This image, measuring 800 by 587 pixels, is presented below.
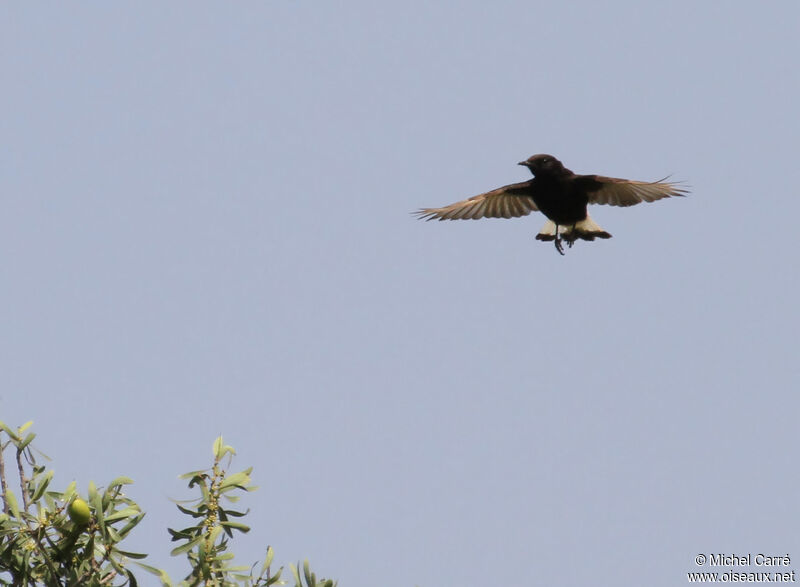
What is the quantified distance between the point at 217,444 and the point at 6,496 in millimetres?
828

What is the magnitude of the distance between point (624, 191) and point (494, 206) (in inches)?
58.1

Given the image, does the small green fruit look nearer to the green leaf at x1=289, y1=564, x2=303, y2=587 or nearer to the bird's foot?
the green leaf at x1=289, y1=564, x2=303, y2=587

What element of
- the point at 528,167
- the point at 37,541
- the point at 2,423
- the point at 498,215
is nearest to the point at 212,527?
the point at 37,541

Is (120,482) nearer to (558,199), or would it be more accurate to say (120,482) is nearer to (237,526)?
(237,526)

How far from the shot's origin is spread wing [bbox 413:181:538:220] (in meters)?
11.2

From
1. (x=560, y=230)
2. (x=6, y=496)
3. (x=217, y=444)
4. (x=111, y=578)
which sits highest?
(x=560, y=230)

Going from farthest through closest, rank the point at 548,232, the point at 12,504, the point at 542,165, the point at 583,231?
1. the point at 548,232
2. the point at 583,231
3. the point at 542,165
4. the point at 12,504

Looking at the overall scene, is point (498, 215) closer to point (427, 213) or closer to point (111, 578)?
point (427, 213)

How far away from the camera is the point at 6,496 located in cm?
379

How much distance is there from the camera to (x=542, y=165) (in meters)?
10.6

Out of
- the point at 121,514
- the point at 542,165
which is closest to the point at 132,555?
the point at 121,514

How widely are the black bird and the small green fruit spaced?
741 cm

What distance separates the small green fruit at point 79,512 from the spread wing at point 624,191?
764 cm

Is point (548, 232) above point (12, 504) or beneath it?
above
